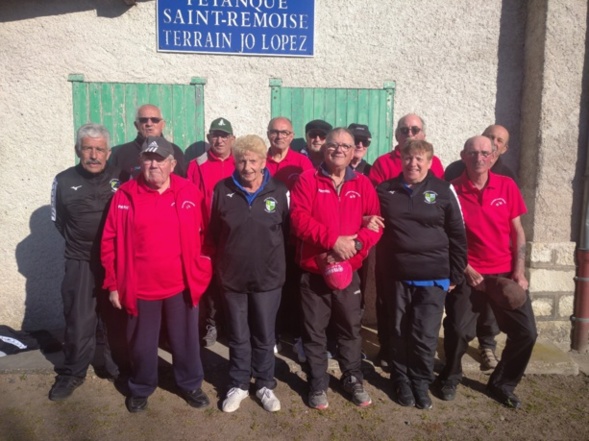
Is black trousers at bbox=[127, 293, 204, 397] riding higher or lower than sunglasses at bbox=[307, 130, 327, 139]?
lower

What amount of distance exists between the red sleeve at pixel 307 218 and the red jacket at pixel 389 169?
0.83m

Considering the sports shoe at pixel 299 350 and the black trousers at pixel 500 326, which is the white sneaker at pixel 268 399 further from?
the black trousers at pixel 500 326

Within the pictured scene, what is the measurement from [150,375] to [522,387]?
2.97 metres

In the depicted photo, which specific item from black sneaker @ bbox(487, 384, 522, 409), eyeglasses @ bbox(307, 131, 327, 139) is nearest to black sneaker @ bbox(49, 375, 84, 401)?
eyeglasses @ bbox(307, 131, 327, 139)

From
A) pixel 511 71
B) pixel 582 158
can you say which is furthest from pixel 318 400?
pixel 511 71

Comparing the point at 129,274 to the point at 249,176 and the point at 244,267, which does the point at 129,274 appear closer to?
the point at 244,267

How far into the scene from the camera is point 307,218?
3.16 m

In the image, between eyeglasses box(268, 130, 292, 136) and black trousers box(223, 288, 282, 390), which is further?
eyeglasses box(268, 130, 292, 136)

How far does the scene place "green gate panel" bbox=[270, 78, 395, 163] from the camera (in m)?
4.69

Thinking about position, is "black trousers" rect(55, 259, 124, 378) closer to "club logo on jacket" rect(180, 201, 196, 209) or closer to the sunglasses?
"club logo on jacket" rect(180, 201, 196, 209)

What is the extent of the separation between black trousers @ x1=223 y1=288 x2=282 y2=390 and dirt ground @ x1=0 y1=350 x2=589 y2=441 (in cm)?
23

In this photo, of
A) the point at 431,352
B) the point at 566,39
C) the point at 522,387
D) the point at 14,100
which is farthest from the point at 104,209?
the point at 566,39

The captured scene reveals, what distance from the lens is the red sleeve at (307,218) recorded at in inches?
122

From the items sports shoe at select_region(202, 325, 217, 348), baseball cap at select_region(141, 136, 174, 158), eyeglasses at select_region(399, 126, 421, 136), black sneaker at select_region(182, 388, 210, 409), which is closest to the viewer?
baseball cap at select_region(141, 136, 174, 158)
